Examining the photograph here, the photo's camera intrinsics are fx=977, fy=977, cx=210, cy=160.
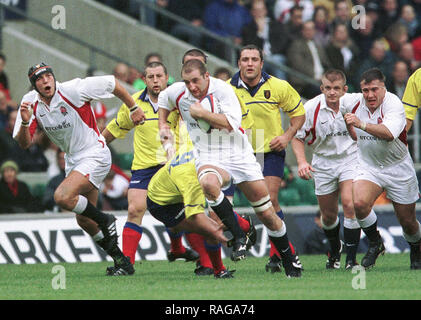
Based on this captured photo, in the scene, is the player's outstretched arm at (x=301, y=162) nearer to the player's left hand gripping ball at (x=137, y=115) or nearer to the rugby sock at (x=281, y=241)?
the rugby sock at (x=281, y=241)

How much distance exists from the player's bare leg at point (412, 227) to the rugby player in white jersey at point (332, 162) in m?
0.64

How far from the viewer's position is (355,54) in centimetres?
1800

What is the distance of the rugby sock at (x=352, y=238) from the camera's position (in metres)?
11.1

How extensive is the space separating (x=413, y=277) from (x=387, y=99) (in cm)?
194

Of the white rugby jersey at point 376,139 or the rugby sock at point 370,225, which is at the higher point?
the white rugby jersey at point 376,139

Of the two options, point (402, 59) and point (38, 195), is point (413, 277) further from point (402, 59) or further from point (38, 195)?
point (402, 59)

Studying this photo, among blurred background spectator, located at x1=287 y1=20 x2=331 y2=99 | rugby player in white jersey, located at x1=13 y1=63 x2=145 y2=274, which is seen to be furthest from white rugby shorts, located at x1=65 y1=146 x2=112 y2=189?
blurred background spectator, located at x1=287 y1=20 x2=331 y2=99

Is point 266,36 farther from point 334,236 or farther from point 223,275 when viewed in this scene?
point 223,275

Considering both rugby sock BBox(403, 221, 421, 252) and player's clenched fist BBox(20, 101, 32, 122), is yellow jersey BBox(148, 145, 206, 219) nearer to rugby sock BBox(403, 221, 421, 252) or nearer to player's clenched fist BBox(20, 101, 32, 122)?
player's clenched fist BBox(20, 101, 32, 122)

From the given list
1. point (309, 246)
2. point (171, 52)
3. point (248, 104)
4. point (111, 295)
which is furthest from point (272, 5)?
point (111, 295)

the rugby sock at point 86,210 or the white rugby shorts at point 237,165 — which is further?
the rugby sock at point 86,210

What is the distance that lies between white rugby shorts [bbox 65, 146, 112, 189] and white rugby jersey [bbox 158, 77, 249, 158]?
1462 millimetres

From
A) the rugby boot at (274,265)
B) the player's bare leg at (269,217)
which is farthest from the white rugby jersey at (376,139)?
the player's bare leg at (269,217)

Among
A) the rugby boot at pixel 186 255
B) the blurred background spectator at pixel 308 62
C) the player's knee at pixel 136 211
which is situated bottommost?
the rugby boot at pixel 186 255
